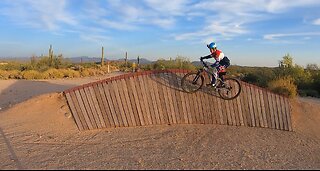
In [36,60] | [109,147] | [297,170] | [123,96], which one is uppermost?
[36,60]

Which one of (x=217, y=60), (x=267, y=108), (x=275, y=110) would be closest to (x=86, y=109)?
(x=217, y=60)

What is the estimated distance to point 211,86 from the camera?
477 inches

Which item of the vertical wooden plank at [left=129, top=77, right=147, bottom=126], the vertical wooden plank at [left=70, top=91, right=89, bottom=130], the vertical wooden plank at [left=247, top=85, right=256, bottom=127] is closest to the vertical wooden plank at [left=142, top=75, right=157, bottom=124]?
the vertical wooden plank at [left=129, top=77, right=147, bottom=126]

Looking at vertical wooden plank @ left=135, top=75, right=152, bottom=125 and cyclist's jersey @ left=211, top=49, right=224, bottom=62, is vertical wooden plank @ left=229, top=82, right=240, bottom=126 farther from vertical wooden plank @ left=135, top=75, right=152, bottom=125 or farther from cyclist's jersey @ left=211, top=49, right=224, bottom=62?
vertical wooden plank @ left=135, top=75, right=152, bottom=125

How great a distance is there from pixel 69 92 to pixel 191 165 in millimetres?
6010

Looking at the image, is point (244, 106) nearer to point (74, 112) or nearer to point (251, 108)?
point (251, 108)

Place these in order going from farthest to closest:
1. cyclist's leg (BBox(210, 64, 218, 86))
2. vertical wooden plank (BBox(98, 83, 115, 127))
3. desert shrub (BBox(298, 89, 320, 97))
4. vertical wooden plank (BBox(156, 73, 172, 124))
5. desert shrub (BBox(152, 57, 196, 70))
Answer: desert shrub (BBox(152, 57, 196, 70))
desert shrub (BBox(298, 89, 320, 97))
cyclist's leg (BBox(210, 64, 218, 86))
vertical wooden plank (BBox(156, 73, 172, 124))
vertical wooden plank (BBox(98, 83, 115, 127))

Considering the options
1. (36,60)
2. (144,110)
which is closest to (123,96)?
(144,110)

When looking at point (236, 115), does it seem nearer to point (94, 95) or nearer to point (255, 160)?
point (255, 160)

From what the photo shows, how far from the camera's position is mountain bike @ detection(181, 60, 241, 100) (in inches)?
475

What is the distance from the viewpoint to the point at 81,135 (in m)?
10.3

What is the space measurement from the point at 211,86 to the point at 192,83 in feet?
2.11

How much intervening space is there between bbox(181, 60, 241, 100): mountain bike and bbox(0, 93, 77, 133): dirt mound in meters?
3.98

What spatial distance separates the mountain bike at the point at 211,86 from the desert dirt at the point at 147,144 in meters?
1.22
